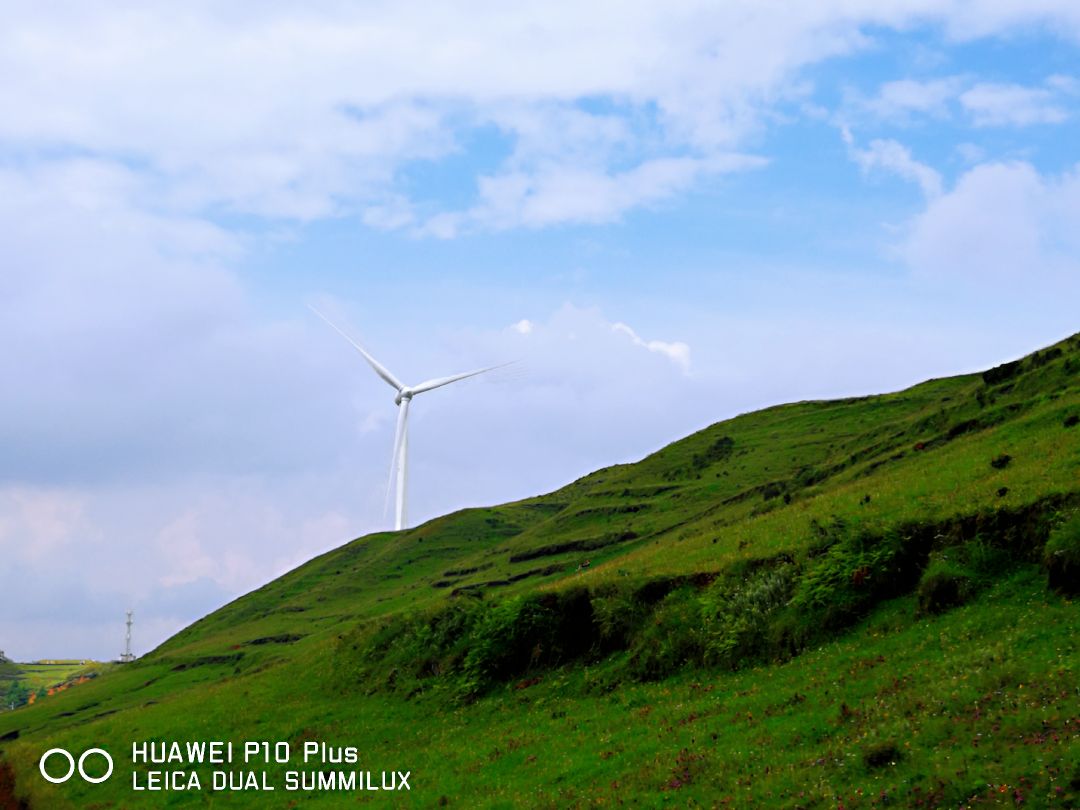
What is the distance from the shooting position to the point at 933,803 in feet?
79.6

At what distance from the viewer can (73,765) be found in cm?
6094

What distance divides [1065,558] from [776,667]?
35.4 ft

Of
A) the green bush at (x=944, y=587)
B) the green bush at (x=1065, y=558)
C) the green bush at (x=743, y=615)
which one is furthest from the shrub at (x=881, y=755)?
the green bush at (x=743, y=615)

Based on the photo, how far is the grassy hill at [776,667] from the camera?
27781 mm

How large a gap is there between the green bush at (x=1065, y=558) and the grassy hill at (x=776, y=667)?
107 millimetres

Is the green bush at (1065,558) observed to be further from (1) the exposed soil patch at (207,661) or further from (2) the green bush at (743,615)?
(1) the exposed soil patch at (207,661)

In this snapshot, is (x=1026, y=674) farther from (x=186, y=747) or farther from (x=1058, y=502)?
(x=186, y=747)

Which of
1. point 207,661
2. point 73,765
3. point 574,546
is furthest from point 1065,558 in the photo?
point 207,661

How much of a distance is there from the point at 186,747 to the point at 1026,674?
150ft

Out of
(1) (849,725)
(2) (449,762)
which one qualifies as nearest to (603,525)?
(2) (449,762)

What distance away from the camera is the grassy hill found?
1094 inches

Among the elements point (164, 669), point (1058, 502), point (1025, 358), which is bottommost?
Answer: point (164, 669)

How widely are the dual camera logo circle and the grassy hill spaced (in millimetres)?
823

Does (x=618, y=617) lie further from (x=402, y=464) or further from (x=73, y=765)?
(x=402, y=464)
